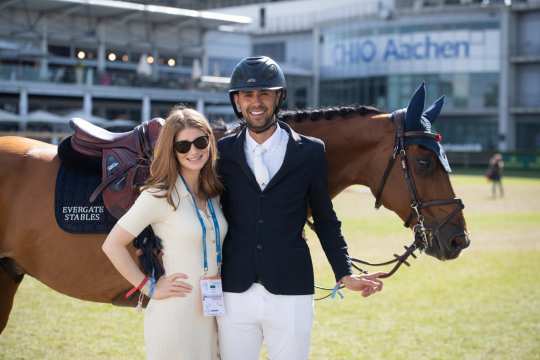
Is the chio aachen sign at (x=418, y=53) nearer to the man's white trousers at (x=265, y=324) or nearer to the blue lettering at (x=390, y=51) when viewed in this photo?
the blue lettering at (x=390, y=51)

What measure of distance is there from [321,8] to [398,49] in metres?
11.7

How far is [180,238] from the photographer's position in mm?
3527

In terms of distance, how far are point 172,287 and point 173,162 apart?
69 cm

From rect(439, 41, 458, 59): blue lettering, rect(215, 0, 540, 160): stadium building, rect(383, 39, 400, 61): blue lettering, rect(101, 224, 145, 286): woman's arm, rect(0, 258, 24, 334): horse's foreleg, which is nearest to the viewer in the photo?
rect(101, 224, 145, 286): woman's arm

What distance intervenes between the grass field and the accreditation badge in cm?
341

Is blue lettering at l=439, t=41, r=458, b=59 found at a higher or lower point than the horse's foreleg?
higher

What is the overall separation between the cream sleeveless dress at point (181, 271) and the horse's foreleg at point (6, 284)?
1585mm

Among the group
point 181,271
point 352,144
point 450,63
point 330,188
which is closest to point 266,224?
point 181,271

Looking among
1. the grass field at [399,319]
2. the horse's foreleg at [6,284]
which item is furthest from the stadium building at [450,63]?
the horse's foreleg at [6,284]

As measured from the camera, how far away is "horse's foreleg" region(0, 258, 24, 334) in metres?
4.61

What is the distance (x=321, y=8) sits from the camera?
213 feet

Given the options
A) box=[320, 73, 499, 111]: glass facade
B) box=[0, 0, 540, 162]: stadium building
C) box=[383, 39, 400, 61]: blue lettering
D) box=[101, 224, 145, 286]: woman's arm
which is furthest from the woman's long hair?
box=[383, 39, 400, 61]: blue lettering

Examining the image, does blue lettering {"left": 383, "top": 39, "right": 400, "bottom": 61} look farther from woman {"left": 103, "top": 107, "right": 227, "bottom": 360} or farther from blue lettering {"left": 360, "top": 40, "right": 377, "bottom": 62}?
woman {"left": 103, "top": 107, "right": 227, "bottom": 360}

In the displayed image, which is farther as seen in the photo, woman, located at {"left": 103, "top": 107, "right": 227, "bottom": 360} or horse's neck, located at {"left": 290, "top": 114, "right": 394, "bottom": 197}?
horse's neck, located at {"left": 290, "top": 114, "right": 394, "bottom": 197}
